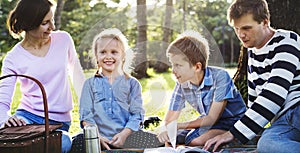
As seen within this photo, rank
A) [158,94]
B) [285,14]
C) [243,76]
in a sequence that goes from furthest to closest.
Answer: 1. [243,76]
2. [285,14]
3. [158,94]

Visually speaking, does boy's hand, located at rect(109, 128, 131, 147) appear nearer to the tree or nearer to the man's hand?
the man's hand

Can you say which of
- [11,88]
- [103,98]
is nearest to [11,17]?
[11,88]

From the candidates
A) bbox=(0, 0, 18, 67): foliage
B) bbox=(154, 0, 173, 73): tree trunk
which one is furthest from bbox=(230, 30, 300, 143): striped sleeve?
bbox=(0, 0, 18, 67): foliage

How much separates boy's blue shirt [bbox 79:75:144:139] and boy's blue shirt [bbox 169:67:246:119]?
18cm

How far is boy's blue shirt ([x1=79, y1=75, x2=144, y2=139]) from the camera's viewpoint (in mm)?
2414

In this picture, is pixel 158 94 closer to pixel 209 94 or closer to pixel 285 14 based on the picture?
pixel 209 94

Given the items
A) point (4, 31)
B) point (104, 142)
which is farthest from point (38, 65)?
point (4, 31)

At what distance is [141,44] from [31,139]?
70cm

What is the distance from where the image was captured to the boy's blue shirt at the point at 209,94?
93.7 inches

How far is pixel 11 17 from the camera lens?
246cm

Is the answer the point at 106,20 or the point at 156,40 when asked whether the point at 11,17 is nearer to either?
the point at 106,20

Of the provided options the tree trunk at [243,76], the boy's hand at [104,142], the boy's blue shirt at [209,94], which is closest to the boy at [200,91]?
the boy's blue shirt at [209,94]

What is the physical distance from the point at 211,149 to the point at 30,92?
0.89 metres

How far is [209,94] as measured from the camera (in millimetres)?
2389
